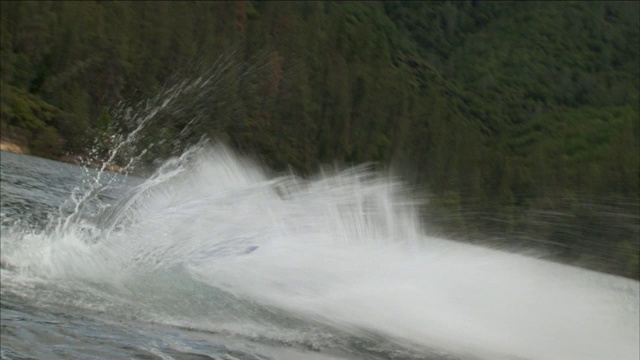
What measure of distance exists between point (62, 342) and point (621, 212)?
7773cm

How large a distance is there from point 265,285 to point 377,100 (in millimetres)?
118785

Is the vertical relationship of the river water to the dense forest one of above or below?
below

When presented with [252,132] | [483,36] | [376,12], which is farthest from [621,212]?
[376,12]

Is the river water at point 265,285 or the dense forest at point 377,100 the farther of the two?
the dense forest at point 377,100

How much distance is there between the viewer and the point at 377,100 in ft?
420

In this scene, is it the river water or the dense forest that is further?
the dense forest

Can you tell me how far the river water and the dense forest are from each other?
98.6 ft

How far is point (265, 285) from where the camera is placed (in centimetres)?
1027

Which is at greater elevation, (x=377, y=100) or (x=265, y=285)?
(x=377, y=100)

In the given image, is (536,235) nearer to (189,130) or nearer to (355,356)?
(189,130)

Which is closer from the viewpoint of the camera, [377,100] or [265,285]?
[265,285]

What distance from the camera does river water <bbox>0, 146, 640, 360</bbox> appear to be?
26.5ft

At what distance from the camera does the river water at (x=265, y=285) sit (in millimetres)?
8086

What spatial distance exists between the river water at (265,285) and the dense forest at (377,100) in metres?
30.1
